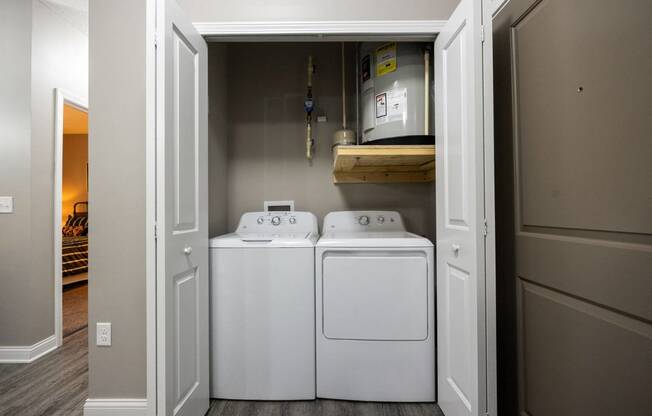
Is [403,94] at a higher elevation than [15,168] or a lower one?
higher

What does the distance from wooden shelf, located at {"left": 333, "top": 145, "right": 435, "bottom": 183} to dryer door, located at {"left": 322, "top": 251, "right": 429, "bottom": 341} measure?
0.53 m

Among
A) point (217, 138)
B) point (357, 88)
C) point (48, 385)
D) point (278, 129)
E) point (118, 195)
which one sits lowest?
point (48, 385)

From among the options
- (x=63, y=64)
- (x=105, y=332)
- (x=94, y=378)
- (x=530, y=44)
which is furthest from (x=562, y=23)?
(x=63, y=64)

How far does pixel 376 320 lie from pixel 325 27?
1513 millimetres

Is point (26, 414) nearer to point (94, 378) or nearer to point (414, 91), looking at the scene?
point (94, 378)

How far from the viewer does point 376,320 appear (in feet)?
5.51

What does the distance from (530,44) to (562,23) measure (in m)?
0.16

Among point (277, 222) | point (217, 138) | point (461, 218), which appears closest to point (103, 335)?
point (277, 222)

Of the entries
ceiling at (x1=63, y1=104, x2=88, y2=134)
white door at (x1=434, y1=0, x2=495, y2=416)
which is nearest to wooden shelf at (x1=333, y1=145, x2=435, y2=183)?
white door at (x1=434, y1=0, x2=495, y2=416)

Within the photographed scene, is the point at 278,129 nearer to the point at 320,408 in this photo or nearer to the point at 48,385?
the point at 320,408

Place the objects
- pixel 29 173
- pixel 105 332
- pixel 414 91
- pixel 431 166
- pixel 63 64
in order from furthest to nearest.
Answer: pixel 63 64 → pixel 29 173 → pixel 431 166 → pixel 414 91 → pixel 105 332

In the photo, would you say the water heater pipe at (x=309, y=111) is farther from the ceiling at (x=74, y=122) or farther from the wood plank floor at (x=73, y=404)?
the ceiling at (x=74, y=122)

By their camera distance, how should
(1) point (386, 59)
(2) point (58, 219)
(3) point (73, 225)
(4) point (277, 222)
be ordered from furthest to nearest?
(3) point (73, 225) → (2) point (58, 219) → (4) point (277, 222) → (1) point (386, 59)

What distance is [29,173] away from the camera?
2334mm
